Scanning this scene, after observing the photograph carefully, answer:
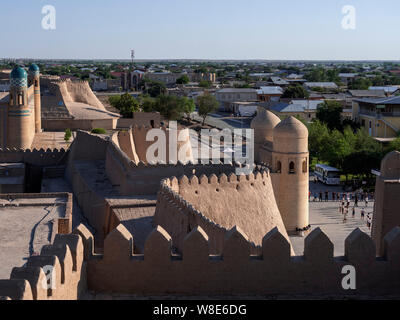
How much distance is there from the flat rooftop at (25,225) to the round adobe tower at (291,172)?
7797mm

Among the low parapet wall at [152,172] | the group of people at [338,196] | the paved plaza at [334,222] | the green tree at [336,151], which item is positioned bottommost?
the paved plaza at [334,222]

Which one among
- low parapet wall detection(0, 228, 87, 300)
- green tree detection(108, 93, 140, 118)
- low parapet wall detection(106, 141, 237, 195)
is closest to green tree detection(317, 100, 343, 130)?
green tree detection(108, 93, 140, 118)

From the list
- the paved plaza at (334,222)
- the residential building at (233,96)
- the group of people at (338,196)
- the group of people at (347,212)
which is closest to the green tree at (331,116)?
the group of people at (338,196)

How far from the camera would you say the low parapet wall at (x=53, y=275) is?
15.2 feet

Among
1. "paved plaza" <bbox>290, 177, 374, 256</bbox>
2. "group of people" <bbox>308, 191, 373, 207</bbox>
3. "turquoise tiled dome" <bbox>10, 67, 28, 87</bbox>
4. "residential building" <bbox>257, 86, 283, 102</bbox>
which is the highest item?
"turquoise tiled dome" <bbox>10, 67, 28, 87</bbox>

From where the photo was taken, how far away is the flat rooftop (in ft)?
32.3

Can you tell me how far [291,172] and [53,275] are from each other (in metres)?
15.5

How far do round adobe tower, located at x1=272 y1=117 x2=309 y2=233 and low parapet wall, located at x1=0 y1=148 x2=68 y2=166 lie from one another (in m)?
8.47

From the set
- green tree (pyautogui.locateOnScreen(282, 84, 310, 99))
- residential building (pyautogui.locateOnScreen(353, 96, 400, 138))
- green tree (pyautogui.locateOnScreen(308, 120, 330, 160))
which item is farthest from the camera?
green tree (pyautogui.locateOnScreen(282, 84, 310, 99))

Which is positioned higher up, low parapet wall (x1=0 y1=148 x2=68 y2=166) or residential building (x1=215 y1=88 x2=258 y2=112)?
residential building (x1=215 y1=88 x2=258 y2=112)

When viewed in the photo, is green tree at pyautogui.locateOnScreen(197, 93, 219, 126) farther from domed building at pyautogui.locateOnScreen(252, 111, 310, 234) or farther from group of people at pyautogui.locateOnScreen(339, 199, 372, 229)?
domed building at pyautogui.locateOnScreen(252, 111, 310, 234)

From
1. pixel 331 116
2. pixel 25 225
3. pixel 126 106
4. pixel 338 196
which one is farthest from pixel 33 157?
pixel 126 106

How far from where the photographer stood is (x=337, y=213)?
23578 millimetres

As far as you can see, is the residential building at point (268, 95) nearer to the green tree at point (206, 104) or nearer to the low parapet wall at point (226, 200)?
the green tree at point (206, 104)
